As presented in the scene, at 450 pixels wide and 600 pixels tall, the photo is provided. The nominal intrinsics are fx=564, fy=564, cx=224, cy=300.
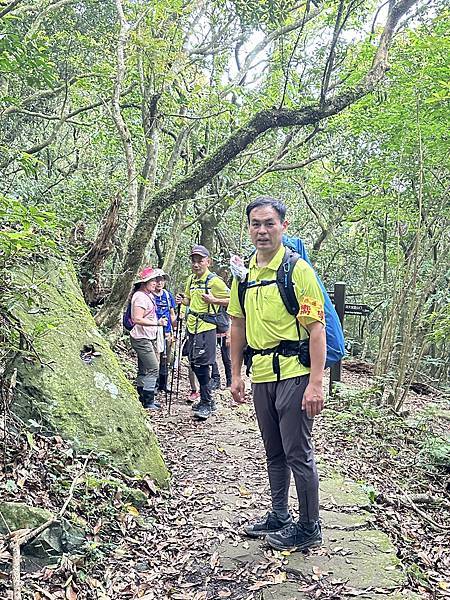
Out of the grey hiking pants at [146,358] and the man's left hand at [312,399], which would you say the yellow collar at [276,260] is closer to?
the man's left hand at [312,399]

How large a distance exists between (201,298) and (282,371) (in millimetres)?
4051

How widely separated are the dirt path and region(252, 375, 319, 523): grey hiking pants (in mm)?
389

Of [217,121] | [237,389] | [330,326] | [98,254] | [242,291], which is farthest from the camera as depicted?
[217,121]

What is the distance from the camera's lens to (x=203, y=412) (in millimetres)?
7781

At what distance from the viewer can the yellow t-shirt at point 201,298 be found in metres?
7.71

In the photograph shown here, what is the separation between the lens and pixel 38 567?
10.8 ft

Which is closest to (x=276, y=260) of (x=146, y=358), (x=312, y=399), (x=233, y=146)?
(x=312, y=399)

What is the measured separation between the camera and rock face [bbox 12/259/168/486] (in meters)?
4.59

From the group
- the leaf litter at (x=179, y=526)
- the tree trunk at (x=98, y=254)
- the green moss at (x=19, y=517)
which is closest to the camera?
the green moss at (x=19, y=517)

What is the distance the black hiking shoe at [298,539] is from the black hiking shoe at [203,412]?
3834 mm

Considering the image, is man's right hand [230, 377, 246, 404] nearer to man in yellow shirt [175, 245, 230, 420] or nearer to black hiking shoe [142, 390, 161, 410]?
man in yellow shirt [175, 245, 230, 420]

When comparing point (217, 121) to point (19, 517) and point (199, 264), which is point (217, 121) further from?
point (19, 517)

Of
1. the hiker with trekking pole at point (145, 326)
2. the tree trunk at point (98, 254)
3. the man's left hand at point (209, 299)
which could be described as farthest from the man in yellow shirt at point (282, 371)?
the tree trunk at point (98, 254)

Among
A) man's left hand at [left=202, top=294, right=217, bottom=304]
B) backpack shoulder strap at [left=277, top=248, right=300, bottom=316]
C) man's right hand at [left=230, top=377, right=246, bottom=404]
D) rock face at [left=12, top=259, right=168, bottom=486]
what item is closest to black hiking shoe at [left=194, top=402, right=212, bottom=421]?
man's left hand at [left=202, top=294, right=217, bottom=304]
